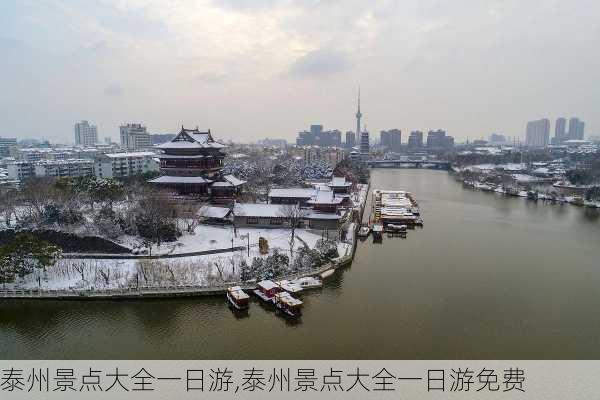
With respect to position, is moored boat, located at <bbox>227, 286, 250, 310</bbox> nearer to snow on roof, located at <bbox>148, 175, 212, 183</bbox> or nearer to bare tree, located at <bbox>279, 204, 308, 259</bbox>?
bare tree, located at <bbox>279, 204, 308, 259</bbox>

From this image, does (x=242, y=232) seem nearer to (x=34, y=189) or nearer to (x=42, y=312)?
(x=42, y=312)

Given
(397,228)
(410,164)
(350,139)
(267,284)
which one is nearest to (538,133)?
(350,139)

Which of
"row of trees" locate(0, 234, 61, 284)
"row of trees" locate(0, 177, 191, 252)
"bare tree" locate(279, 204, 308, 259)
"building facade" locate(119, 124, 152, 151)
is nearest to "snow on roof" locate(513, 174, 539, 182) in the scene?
"bare tree" locate(279, 204, 308, 259)

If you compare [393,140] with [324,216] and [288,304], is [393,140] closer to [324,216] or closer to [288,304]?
[324,216]

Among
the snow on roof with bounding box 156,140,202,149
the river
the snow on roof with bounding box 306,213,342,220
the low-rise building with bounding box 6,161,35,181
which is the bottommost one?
the river

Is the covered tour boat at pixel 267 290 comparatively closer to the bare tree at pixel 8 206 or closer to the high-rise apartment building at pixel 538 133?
the bare tree at pixel 8 206
